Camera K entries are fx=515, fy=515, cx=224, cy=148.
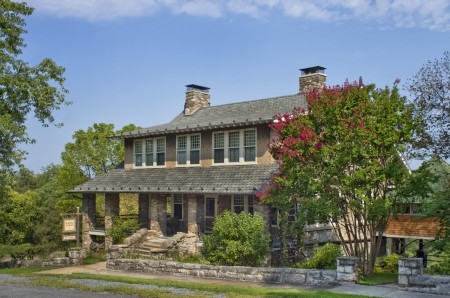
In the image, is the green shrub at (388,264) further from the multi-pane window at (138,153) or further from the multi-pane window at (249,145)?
the multi-pane window at (138,153)

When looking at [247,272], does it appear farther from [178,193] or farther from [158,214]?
[158,214]

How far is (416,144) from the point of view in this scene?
776 inches

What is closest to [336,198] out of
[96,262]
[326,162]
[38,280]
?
[326,162]

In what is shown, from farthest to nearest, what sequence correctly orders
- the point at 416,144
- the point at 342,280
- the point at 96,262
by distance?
the point at 96,262 → the point at 416,144 → the point at 342,280

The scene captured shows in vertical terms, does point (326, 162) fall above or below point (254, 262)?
above

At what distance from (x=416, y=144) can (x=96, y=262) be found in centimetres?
1752

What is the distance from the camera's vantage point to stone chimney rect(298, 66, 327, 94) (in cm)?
2986

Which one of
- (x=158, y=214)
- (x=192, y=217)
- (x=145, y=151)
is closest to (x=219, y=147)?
(x=192, y=217)

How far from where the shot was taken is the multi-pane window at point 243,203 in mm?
28484

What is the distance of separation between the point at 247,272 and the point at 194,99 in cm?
1898

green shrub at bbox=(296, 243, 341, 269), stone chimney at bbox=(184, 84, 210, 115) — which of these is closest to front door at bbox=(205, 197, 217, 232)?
stone chimney at bbox=(184, 84, 210, 115)

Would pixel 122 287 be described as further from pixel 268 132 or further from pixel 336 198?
pixel 268 132

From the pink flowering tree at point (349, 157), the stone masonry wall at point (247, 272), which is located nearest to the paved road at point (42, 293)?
the stone masonry wall at point (247, 272)

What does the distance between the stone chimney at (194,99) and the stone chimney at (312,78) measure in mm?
8193
